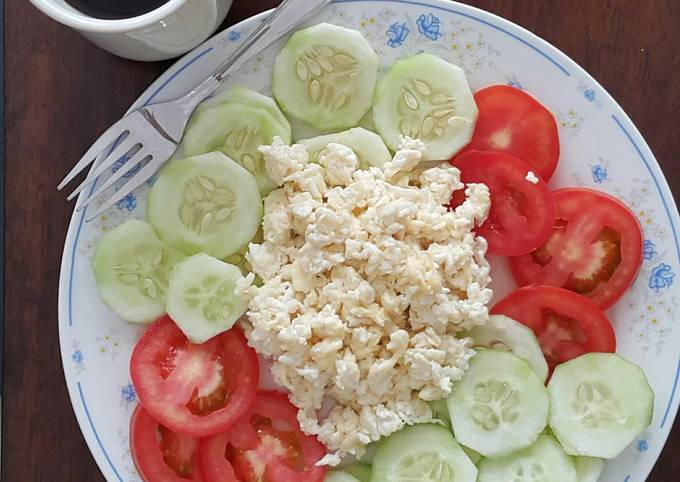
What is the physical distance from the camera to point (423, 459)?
1618mm

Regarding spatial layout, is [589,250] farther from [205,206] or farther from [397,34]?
[205,206]

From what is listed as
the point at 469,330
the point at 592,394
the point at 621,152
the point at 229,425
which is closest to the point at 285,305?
the point at 229,425

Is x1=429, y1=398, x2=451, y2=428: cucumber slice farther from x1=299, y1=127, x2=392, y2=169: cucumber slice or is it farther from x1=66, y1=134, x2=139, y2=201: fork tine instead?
x1=66, y1=134, x2=139, y2=201: fork tine

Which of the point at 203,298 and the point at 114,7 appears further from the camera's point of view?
the point at 203,298

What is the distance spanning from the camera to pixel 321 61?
5.45 feet

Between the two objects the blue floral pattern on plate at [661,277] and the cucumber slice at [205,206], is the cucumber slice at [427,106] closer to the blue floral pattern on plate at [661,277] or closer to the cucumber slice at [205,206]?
the cucumber slice at [205,206]

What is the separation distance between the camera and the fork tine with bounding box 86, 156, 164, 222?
1664 mm

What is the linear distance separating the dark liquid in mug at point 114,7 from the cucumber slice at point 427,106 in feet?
1.52

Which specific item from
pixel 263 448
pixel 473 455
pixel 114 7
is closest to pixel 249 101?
pixel 114 7

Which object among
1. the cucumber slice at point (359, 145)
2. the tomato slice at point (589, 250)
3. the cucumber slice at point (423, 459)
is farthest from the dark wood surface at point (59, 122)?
the cucumber slice at point (423, 459)

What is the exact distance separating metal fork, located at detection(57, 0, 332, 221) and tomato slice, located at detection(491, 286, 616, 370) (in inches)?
27.3

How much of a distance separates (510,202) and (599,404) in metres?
0.42

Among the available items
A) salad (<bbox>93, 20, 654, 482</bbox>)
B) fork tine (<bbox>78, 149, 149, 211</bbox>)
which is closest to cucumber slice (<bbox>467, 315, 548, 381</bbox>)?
salad (<bbox>93, 20, 654, 482</bbox>)

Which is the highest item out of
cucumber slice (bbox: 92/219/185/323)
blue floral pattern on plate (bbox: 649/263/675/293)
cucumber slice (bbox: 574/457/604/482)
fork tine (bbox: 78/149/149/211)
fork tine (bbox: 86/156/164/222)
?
fork tine (bbox: 78/149/149/211)
